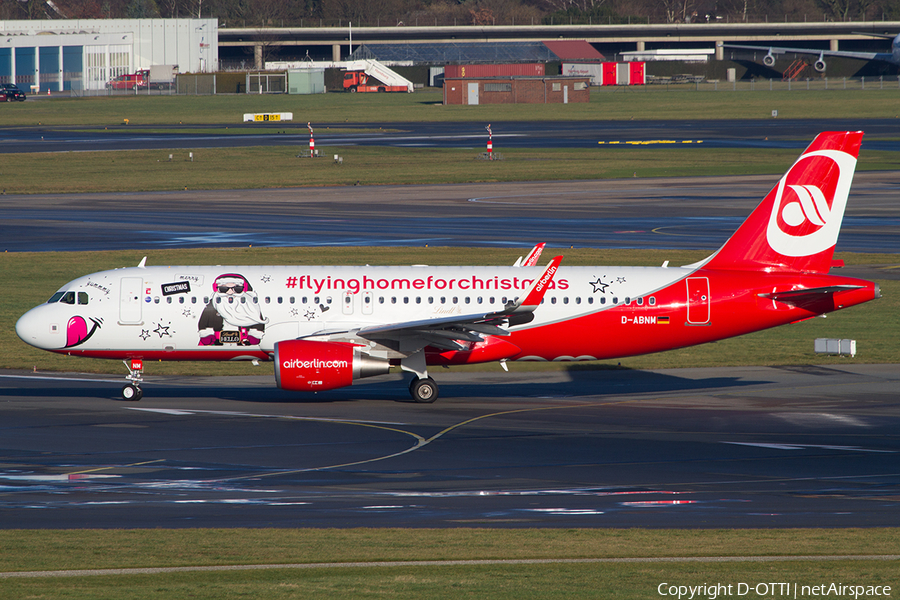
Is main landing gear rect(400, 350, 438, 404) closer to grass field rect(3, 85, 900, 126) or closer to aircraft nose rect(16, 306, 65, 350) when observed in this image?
aircraft nose rect(16, 306, 65, 350)

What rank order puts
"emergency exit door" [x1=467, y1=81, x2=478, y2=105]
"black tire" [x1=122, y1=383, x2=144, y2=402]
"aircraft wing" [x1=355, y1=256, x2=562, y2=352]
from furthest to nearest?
"emergency exit door" [x1=467, y1=81, x2=478, y2=105], "black tire" [x1=122, y1=383, x2=144, y2=402], "aircraft wing" [x1=355, y1=256, x2=562, y2=352]

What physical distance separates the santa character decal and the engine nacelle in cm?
157

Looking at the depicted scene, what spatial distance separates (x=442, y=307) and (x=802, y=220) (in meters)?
11.3

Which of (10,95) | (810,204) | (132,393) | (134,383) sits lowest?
(132,393)

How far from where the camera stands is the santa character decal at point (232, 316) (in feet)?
109

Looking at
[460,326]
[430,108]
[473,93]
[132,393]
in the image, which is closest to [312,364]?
[460,326]

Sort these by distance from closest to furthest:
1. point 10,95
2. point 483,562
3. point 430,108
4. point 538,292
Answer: point 483,562 < point 538,292 < point 430,108 < point 10,95

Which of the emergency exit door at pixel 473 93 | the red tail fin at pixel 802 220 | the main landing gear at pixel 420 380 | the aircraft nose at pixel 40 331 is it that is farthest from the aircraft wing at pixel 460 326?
the emergency exit door at pixel 473 93

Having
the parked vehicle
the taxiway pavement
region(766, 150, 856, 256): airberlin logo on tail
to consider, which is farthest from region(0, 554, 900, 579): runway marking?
the parked vehicle

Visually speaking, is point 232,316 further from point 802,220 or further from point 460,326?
point 802,220

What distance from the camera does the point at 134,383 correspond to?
33.7m

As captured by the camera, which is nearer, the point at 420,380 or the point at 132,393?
the point at 132,393

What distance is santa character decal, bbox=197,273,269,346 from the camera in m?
33.1

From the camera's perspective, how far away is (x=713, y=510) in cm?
2166
